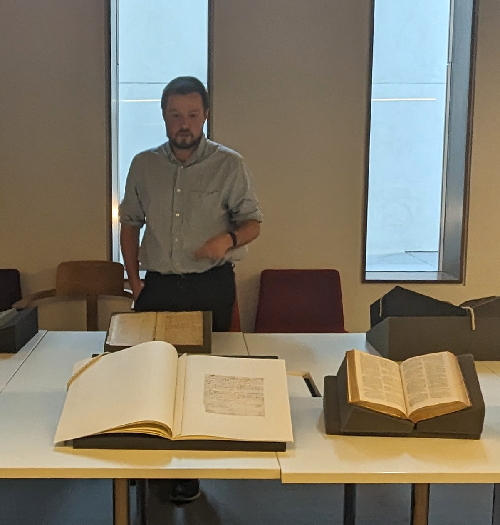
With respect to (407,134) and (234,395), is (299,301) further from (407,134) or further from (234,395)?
(234,395)

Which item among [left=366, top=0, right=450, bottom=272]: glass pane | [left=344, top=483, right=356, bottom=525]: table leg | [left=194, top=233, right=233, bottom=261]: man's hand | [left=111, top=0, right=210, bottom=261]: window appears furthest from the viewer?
[left=366, top=0, right=450, bottom=272]: glass pane

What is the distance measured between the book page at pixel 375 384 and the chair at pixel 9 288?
2.85m

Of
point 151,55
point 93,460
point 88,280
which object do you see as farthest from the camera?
point 151,55

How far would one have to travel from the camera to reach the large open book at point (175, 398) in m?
1.41

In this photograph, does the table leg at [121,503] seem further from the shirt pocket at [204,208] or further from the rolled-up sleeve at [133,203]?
the rolled-up sleeve at [133,203]

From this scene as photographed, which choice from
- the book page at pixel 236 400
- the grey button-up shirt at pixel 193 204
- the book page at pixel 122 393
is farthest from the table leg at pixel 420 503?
the grey button-up shirt at pixel 193 204

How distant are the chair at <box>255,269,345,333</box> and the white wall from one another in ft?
0.46

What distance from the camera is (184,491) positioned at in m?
2.60

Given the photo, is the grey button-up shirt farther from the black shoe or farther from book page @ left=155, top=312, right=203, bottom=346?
the black shoe

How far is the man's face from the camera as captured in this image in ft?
8.47

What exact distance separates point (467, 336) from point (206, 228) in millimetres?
1115

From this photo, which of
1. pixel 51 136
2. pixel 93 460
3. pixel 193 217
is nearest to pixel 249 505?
pixel 193 217

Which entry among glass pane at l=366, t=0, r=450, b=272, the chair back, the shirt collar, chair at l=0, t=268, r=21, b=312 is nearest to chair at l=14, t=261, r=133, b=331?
the chair back

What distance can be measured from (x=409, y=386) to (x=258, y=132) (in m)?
2.64
